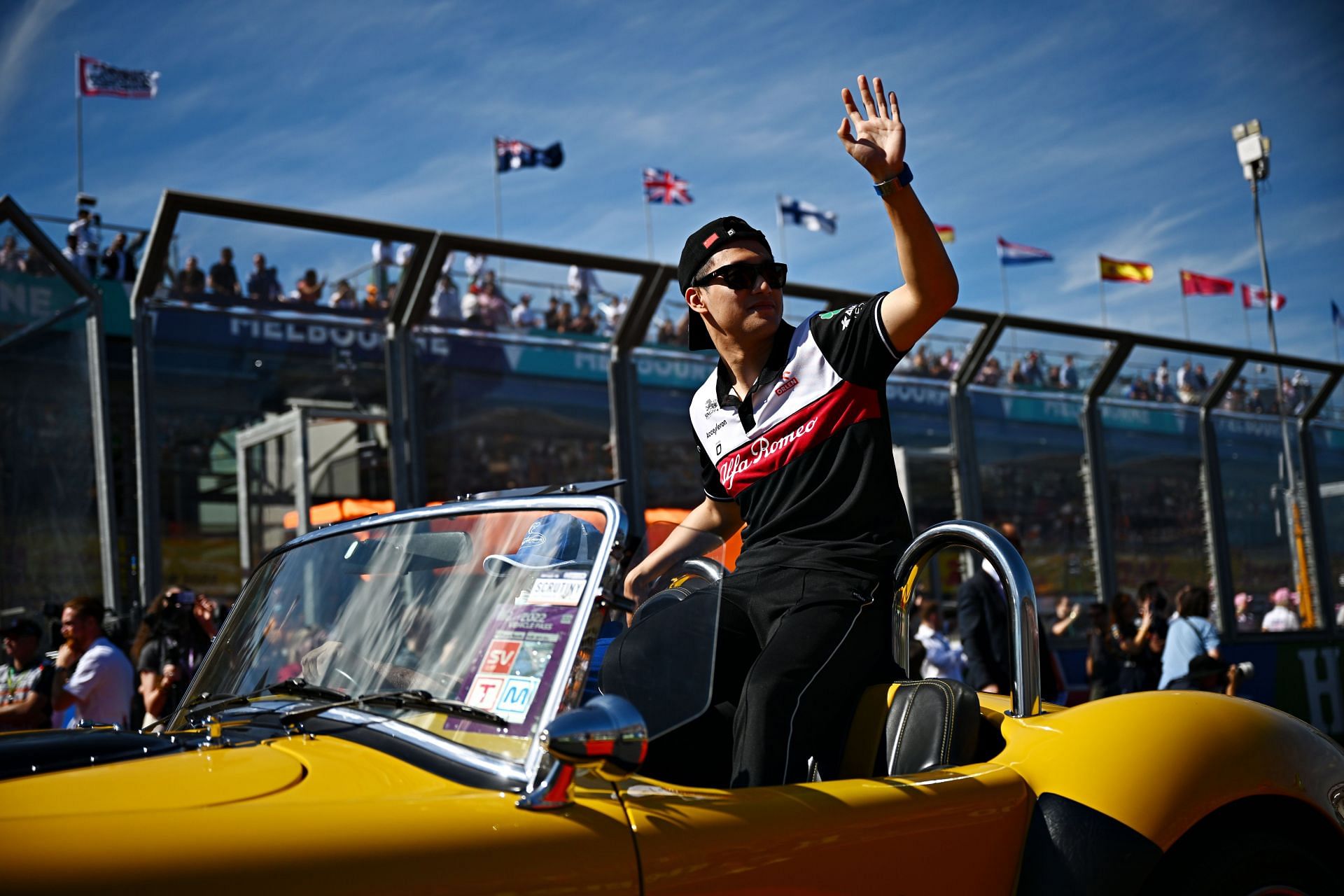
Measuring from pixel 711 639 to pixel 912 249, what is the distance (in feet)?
3.20

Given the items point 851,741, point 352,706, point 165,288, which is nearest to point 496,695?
point 352,706

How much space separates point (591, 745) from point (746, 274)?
1535 millimetres

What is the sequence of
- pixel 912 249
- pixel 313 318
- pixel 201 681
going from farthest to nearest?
pixel 313 318 → pixel 201 681 → pixel 912 249

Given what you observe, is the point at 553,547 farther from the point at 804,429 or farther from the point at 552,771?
the point at 804,429

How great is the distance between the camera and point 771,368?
309cm

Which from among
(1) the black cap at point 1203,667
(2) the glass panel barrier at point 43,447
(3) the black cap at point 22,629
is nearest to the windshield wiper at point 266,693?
(3) the black cap at point 22,629

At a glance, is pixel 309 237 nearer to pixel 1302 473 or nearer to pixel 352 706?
pixel 352 706

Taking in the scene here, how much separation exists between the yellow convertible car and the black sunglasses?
75cm

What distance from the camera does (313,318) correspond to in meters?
9.40

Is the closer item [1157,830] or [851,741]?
[1157,830]

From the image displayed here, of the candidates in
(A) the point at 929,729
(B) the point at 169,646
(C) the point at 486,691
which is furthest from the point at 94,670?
(A) the point at 929,729

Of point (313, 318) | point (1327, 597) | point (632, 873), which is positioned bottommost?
point (1327, 597)

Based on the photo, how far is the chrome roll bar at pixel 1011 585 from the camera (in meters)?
2.82

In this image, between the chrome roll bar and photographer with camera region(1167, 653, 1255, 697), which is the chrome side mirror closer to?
the chrome roll bar
